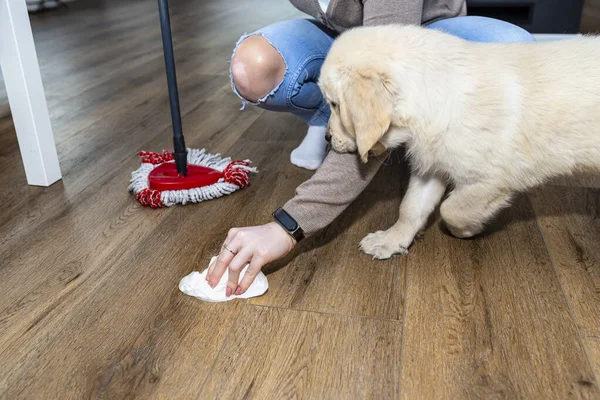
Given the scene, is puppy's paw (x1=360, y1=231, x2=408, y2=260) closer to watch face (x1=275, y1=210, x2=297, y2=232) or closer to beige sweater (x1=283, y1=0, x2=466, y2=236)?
beige sweater (x1=283, y1=0, x2=466, y2=236)

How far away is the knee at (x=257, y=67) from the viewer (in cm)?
168

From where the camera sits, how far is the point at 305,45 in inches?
68.7

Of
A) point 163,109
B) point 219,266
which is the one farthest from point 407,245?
point 163,109

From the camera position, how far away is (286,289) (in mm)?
1410

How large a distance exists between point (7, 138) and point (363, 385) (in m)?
1.96

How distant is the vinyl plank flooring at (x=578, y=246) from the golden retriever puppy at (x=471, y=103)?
10.4 inches

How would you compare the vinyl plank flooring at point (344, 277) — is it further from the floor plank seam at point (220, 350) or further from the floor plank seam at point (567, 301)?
the floor plank seam at point (567, 301)

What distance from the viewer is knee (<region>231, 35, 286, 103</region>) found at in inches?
66.1

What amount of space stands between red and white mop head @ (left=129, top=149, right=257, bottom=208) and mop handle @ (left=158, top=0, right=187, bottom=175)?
0.19 feet

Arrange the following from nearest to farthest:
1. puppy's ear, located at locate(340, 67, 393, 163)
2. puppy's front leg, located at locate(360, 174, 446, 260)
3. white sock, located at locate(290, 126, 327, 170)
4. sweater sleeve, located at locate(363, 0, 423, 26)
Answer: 1. puppy's ear, located at locate(340, 67, 393, 163)
2. sweater sleeve, located at locate(363, 0, 423, 26)
3. puppy's front leg, located at locate(360, 174, 446, 260)
4. white sock, located at locate(290, 126, 327, 170)

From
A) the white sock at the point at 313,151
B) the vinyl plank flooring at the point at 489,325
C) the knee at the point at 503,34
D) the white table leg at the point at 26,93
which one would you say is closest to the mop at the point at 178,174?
the white sock at the point at 313,151

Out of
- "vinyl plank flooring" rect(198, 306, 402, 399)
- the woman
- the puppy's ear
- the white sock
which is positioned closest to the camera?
"vinyl plank flooring" rect(198, 306, 402, 399)

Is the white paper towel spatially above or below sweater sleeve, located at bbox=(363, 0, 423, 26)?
below

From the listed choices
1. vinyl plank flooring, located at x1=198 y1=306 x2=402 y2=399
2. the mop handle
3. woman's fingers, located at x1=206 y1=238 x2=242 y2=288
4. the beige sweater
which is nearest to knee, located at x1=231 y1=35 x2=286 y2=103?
the mop handle
